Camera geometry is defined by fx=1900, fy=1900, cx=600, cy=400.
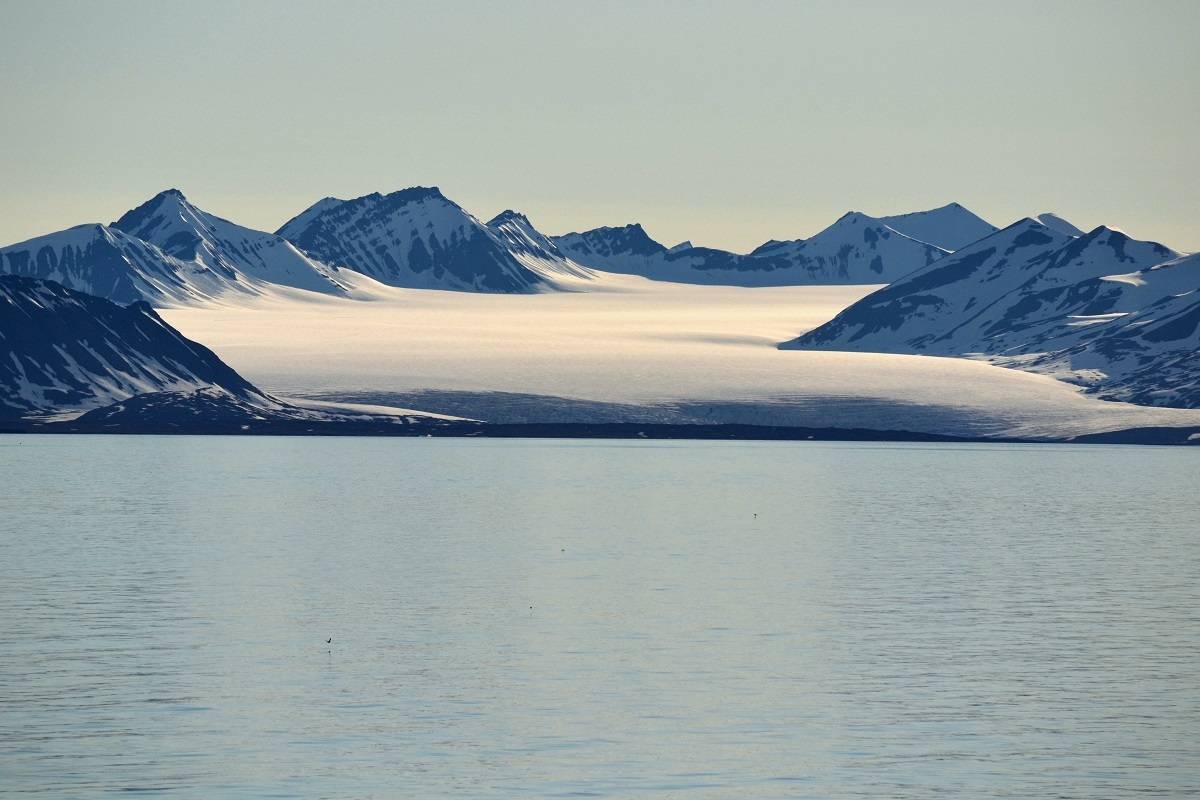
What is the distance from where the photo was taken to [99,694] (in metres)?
39.8

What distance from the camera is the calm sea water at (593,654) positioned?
33.5 meters

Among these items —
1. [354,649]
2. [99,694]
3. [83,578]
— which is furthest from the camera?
[83,578]

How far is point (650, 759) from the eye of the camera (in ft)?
112

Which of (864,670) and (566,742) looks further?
(864,670)

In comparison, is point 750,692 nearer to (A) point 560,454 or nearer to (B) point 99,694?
(B) point 99,694

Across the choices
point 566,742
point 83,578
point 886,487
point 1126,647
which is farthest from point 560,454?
point 566,742

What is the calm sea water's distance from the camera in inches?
1320

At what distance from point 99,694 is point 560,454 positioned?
151 metres

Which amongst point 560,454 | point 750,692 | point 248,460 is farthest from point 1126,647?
point 560,454

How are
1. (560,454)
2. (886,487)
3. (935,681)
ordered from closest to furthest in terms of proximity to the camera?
(935,681), (886,487), (560,454)

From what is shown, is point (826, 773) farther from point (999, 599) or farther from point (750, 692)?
point (999, 599)

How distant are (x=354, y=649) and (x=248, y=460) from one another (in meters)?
124

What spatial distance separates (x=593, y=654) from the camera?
151 ft

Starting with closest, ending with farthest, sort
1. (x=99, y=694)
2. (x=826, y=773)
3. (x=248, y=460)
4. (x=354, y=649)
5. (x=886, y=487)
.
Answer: (x=826, y=773), (x=99, y=694), (x=354, y=649), (x=886, y=487), (x=248, y=460)
